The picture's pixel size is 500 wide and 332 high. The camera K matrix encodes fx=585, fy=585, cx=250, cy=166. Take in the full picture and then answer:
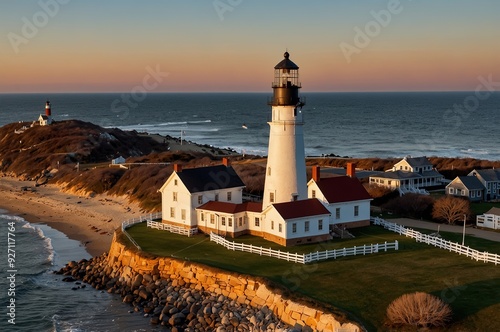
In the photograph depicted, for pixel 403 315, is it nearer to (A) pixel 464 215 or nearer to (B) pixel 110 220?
(A) pixel 464 215

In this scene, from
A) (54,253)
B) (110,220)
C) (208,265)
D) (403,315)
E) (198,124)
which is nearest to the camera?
(403,315)

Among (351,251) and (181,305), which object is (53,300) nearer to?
(181,305)

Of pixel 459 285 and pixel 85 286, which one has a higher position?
pixel 459 285

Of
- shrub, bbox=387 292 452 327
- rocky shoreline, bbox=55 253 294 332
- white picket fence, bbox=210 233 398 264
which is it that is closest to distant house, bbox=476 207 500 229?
white picket fence, bbox=210 233 398 264

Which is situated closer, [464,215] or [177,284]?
[177,284]

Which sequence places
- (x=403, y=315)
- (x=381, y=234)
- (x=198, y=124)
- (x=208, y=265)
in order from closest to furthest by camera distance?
(x=403, y=315) → (x=208, y=265) → (x=381, y=234) → (x=198, y=124)

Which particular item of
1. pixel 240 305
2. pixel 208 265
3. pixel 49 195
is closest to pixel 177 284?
pixel 208 265

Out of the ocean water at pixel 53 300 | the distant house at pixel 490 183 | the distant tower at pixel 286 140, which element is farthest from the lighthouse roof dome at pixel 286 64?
the distant house at pixel 490 183
